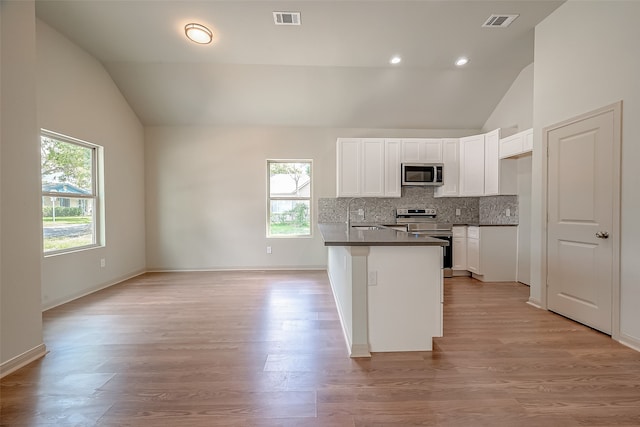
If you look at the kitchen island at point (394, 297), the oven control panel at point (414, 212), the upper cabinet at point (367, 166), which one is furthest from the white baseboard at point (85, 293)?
the oven control panel at point (414, 212)

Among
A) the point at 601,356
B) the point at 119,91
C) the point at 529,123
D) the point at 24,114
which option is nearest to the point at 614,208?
the point at 601,356

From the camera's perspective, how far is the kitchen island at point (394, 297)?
2.13m

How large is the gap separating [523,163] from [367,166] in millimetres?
2352

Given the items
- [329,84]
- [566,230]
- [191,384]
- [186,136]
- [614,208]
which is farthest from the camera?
[186,136]

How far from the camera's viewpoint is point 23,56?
2.07m

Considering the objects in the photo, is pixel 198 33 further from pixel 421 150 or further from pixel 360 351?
pixel 360 351

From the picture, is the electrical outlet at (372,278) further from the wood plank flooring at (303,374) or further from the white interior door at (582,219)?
the white interior door at (582,219)

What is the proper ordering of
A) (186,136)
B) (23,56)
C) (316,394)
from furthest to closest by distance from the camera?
(186,136), (23,56), (316,394)

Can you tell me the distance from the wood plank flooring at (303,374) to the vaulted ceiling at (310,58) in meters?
3.32

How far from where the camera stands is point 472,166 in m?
4.69

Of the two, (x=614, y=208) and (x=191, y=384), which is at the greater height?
(x=614, y=208)

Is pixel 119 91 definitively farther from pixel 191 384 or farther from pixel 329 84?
pixel 191 384

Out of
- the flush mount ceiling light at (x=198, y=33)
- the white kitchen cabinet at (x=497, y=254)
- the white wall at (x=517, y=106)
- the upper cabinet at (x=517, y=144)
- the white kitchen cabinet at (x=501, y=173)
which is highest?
the flush mount ceiling light at (x=198, y=33)

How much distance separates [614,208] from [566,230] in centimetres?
50
